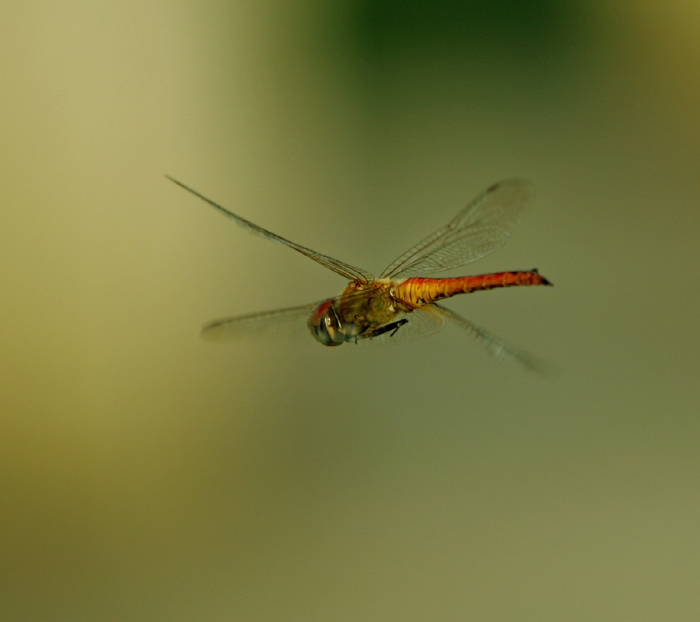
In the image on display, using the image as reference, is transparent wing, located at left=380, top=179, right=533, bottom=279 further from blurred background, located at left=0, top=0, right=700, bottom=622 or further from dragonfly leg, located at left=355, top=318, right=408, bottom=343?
blurred background, located at left=0, top=0, right=700, bottom=622

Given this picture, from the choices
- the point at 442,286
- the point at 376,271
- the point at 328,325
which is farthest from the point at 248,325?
the point at 376,271

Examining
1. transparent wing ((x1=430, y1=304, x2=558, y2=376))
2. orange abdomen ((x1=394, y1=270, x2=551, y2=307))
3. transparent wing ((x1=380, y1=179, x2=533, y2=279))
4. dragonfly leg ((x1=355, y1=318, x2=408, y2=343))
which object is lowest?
transparent wing ((x1=430, y1=304, x2=558, y2=376))

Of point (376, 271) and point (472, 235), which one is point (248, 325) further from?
point (376, 271)

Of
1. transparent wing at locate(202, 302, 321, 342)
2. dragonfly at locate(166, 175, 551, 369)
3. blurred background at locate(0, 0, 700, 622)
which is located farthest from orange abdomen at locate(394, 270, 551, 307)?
blurred background at locate(0, 0, 700, 622)


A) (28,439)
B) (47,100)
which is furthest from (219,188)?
(28,439)

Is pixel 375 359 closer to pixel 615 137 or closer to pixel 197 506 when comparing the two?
pixel 197 506

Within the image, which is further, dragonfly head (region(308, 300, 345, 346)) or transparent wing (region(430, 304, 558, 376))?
dragonfly head (region(308, 300, 345, 346))

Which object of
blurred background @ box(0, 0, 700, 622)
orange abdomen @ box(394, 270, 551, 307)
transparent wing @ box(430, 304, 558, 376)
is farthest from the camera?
blurred background @ box(0, 0, 700, 622)
